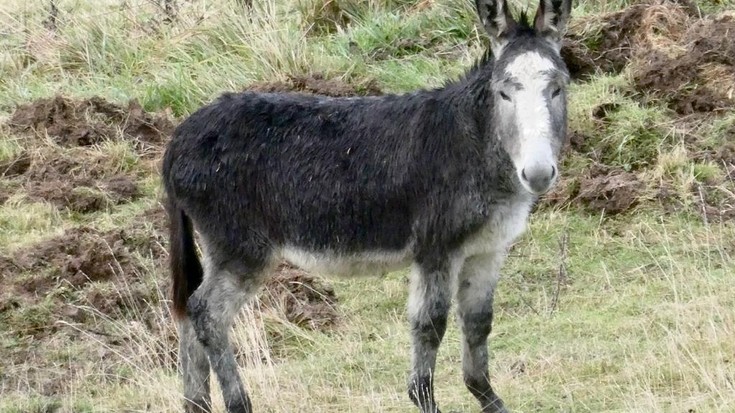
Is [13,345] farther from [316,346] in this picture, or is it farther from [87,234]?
[316,346]

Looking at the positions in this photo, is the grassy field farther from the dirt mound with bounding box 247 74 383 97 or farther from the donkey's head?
the donkey's head

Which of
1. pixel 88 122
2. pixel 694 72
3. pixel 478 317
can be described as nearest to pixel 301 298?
pixel 478 317

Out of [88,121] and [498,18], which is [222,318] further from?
[88,121]

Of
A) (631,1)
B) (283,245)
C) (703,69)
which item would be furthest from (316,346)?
(631,1)

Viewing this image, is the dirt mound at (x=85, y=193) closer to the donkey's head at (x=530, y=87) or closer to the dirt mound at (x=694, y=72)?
the dirt mound at (x=694, y=72)

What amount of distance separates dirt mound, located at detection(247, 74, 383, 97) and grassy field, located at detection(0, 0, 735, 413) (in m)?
0.03

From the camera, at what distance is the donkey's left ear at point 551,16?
5.42 metres

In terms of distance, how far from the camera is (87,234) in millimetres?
8914

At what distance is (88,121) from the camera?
1070cm

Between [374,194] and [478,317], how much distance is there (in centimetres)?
79

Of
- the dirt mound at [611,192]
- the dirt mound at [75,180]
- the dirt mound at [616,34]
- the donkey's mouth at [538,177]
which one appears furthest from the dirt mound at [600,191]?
the donkey's mouth at [538,177]

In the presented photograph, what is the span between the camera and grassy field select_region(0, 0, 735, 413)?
20.6ft

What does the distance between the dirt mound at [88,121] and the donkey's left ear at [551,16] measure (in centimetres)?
581

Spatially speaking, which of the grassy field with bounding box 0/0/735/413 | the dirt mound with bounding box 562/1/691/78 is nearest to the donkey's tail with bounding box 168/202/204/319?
the grassy field with bounding box 0/0/735/413
